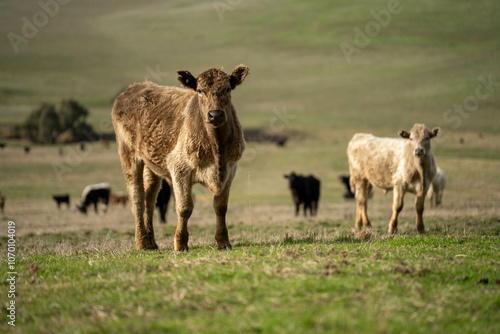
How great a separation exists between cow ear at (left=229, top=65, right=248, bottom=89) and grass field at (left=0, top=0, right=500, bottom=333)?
252 cm

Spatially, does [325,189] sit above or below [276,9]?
below

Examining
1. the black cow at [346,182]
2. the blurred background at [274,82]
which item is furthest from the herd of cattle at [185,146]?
the black cow at [346,182]

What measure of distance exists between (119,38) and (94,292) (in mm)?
138136

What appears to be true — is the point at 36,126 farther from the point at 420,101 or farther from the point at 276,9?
the point at 276,9

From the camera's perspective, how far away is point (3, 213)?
93.0 ft

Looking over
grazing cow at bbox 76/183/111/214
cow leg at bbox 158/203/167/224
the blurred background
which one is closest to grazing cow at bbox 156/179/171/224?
cow leg at bbox 158/203/167/224

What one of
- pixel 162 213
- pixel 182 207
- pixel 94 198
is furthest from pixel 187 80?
pixel 94 198

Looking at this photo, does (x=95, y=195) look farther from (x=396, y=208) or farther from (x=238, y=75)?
(x=238, y=75)

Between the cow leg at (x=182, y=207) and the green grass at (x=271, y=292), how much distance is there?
1.01 m

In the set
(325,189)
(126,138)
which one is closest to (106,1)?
(325,189)

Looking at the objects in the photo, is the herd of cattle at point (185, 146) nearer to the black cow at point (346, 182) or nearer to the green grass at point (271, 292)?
the green grass at point (271, 292)

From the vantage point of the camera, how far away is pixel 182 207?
9.09m

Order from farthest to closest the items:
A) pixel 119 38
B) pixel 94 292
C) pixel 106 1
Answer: pixel 106 1 → pixel 119 38 → pixel 94 292

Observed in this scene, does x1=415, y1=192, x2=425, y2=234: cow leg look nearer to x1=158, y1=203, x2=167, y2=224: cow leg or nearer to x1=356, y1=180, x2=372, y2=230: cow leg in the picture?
x1=356, y1=180, x2=372, y2=230: cow leg
